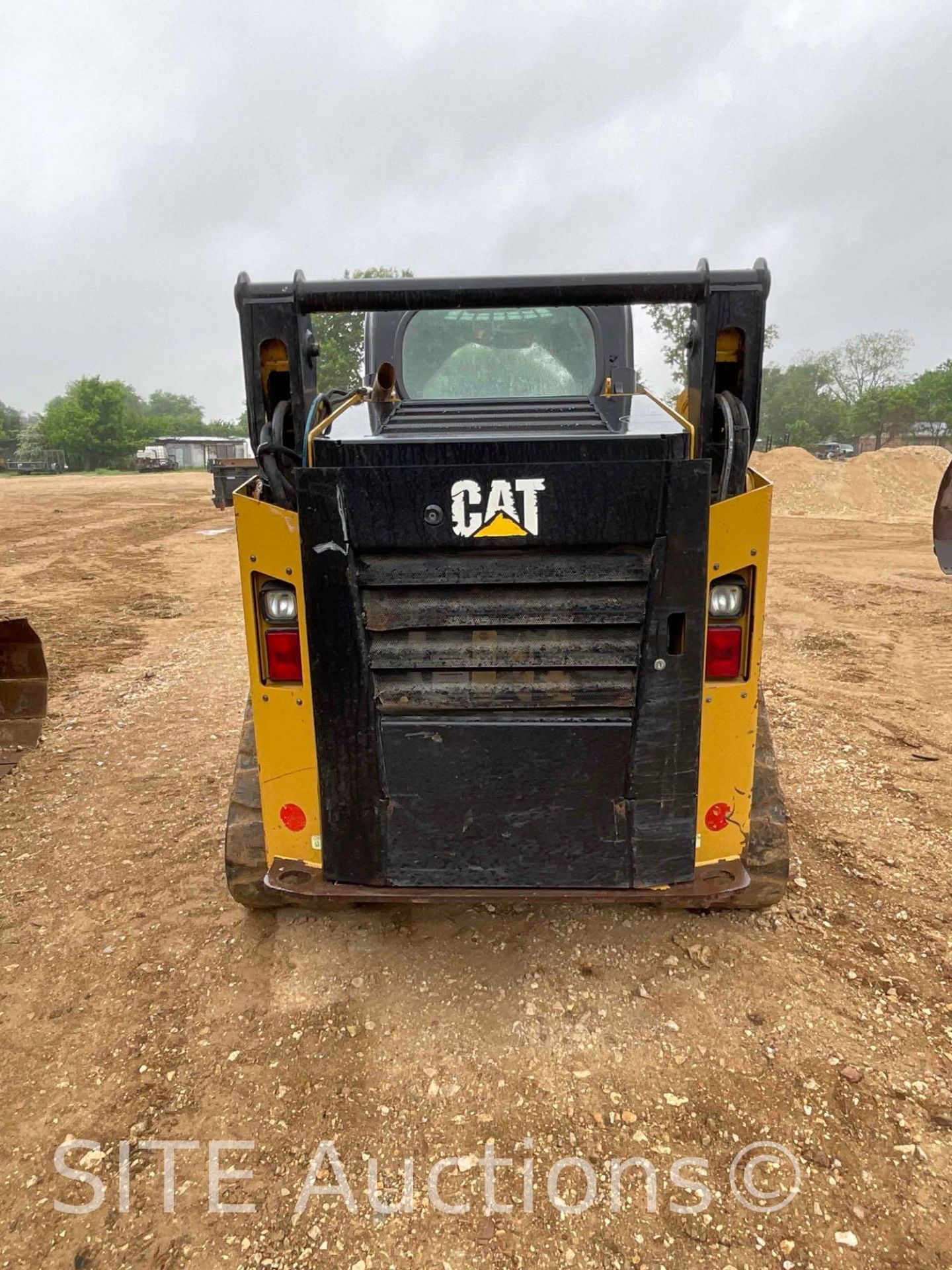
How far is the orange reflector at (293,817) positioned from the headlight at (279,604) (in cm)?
59

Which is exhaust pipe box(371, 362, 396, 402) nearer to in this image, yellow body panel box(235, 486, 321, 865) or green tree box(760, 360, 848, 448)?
yellow body panel box(235, 486, 321, 865)

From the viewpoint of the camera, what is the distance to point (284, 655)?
2.36 metres

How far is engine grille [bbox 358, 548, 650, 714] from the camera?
2.22m

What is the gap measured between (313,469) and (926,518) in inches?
751

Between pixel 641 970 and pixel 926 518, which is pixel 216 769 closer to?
pixel 641 970

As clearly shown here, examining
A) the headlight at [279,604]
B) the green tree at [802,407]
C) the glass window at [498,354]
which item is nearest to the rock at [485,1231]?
the headlight at [279,604]

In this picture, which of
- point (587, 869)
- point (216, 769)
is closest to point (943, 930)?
point (587, 869)

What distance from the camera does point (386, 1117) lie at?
86.0 inches

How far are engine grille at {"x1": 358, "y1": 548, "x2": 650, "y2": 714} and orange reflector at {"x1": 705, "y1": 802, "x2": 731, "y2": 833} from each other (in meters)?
0.44

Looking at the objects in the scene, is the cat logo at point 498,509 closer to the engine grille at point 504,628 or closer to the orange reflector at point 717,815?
the engine grille at point 504,628

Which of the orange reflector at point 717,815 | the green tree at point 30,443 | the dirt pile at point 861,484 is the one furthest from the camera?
the green tree at point 30,443

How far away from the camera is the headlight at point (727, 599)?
2283 millimetres

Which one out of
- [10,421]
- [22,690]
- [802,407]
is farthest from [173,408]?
[22,690]

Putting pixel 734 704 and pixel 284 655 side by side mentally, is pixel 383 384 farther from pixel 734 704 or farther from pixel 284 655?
pixel 734 704
